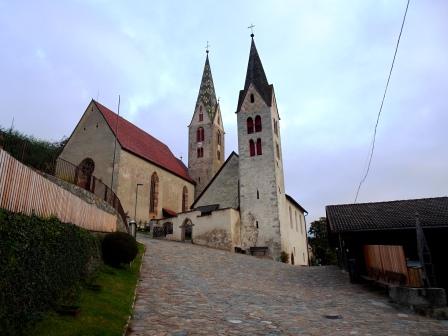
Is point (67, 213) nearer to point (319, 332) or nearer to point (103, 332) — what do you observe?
point (103, 332)

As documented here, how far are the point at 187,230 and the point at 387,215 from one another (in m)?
19.4

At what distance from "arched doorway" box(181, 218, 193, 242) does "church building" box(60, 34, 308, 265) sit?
88 mm

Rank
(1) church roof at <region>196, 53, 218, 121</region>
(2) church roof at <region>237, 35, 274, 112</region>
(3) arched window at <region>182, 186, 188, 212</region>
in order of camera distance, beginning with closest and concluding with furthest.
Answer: (2) church roof at <region>237, 35, 274, 112</region>
(3) arched window at <region>182, 186, 188, 212</region>
(1) church roof at <region>196, 53, 218, 121</region>

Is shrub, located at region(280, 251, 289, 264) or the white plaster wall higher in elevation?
the white plaster wall

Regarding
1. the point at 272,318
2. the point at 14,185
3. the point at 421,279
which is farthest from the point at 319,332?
the point at 14,185

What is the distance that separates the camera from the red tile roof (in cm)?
3491

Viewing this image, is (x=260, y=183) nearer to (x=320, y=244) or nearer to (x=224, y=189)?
(x=224, y=189)

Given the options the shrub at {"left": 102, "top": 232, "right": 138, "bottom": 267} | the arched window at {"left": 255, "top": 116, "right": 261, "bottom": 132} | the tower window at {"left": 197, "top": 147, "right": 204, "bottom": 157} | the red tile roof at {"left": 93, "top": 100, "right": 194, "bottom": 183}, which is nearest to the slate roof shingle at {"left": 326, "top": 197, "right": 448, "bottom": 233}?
the shrub at {"left": 102, "top": 232, "right": 138, "bottom": 267}

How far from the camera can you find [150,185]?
122 ft

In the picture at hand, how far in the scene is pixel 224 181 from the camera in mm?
35500

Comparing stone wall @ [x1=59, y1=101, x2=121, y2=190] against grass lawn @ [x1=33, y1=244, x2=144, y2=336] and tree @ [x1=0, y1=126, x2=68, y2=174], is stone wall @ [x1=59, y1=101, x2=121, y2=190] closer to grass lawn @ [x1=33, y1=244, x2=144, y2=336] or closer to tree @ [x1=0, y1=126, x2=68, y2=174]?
tree @ [x1=0, y1=126, x2=68, y2=174]

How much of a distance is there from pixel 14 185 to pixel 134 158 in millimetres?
27755

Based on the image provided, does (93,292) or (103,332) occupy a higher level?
(93,292)

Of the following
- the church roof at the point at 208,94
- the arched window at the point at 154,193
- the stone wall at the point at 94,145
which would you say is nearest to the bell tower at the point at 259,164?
the arched window at the point at 154,193
